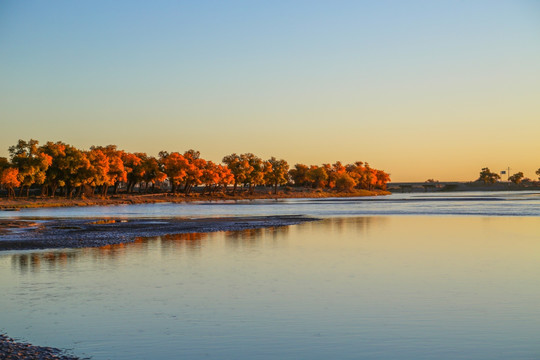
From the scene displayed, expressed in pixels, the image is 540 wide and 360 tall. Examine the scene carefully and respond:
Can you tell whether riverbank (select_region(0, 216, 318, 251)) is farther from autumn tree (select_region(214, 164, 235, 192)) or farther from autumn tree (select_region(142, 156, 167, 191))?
autumn tree (select_region(214, 164, 235, 192))

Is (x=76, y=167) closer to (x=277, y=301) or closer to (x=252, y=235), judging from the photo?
(x=252, y=235)

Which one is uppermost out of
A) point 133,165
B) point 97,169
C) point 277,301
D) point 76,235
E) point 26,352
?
point 133,165

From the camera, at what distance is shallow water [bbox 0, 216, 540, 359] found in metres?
14.1

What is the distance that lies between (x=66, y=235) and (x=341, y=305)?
93.0 feet

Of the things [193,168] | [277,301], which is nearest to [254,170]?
[193,168]

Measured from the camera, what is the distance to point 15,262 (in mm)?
27797

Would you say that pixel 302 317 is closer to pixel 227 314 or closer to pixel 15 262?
pixel 227 314

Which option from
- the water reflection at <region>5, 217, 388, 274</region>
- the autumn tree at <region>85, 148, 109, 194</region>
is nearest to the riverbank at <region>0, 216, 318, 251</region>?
the water reflection at <region>5, 217, 388, 274</region>

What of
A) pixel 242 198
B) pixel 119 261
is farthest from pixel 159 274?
pixel 242 198

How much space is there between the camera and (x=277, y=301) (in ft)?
63.0

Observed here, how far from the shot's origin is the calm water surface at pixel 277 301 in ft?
46.1

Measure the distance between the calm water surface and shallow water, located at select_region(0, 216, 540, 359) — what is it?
47mm

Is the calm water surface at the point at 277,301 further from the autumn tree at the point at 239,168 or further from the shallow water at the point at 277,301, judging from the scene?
the autumn tree at the point at 239,168

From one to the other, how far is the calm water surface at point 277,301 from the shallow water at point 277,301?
0.05m
